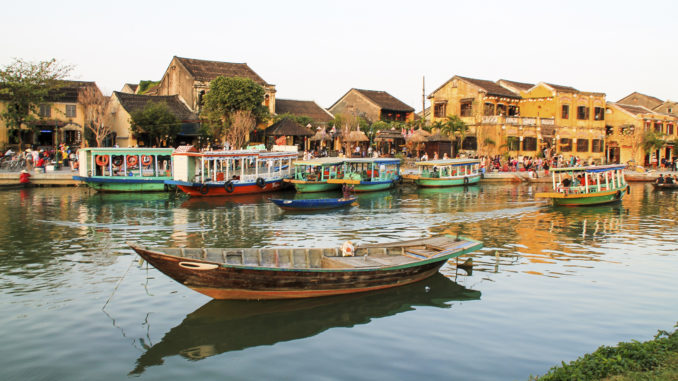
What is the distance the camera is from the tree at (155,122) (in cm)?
4294

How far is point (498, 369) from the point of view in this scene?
8.68m

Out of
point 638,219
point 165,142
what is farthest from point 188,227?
point 165,142

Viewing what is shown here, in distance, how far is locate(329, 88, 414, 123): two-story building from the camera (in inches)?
2299

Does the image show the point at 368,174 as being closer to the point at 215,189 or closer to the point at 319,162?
the point at 319,162

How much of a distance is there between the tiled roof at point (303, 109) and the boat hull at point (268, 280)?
4340 centimetres

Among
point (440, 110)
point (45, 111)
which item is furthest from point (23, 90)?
point (440, 110)

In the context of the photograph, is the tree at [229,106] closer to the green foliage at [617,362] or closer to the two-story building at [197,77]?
the two-story building at [197,77]

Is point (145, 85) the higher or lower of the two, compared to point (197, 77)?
higher

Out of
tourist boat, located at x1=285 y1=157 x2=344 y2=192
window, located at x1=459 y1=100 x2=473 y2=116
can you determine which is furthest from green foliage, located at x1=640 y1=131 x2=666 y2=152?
tourist boat, located at x1=285 y1=157 x2=344 y2=192

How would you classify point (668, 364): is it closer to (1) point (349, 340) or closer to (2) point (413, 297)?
(1) point (349, 340)

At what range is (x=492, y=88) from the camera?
52.2 meters

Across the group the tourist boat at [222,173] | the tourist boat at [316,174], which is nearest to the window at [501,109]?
the tourist boat at [316,174]

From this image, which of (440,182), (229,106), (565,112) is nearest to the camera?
(440,182)

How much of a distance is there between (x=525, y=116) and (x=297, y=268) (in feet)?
153
